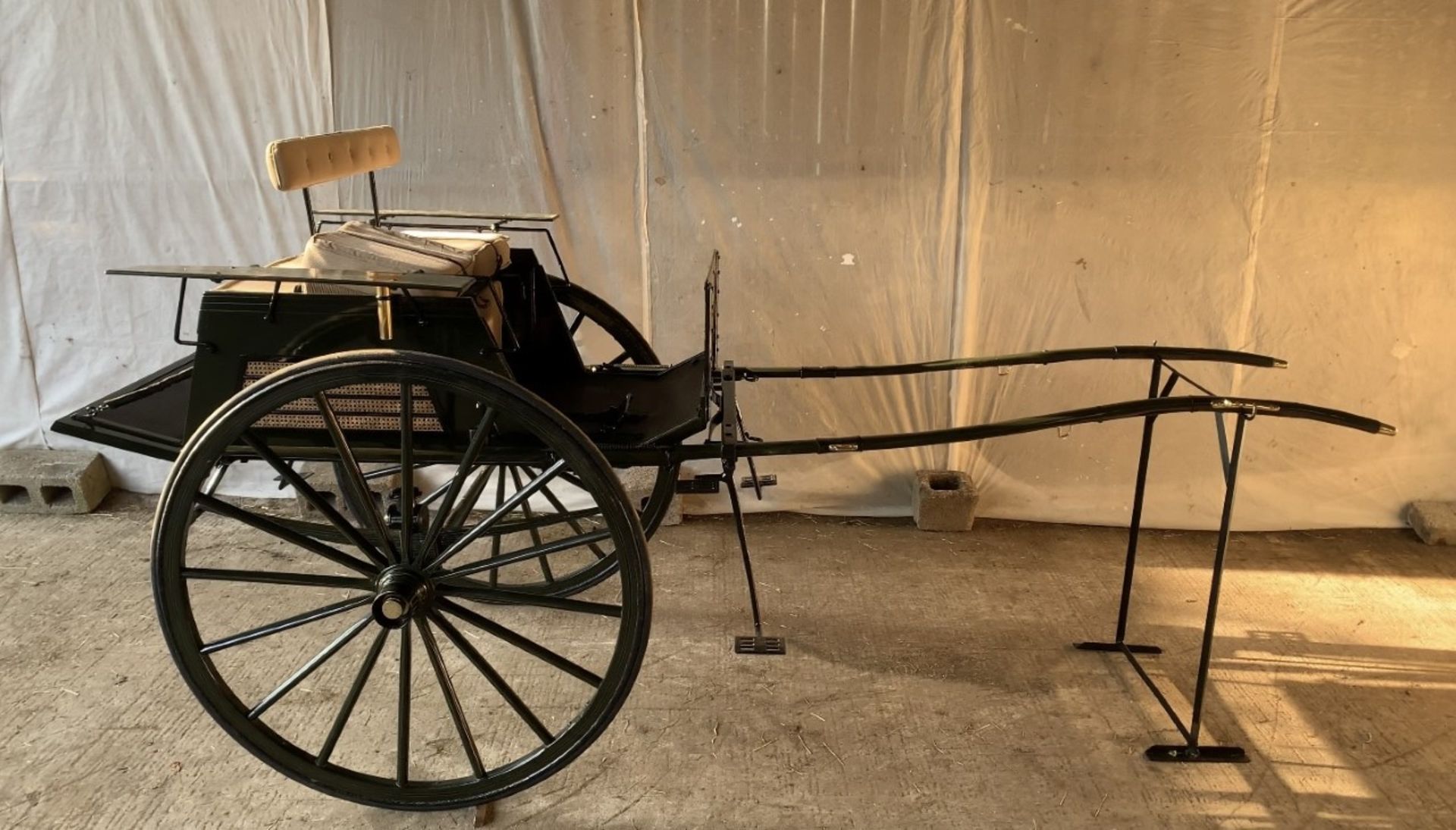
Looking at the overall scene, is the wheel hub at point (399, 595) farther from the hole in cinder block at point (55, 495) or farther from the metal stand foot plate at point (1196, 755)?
the hole in cinder block at point (55, 495)

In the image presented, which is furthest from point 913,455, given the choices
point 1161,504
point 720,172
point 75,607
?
point 75,607

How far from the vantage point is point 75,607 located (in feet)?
10.2

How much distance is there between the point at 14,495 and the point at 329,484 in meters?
1.25

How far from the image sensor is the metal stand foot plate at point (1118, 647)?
Result: 9.62 feet

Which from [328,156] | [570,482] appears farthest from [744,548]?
[328,156]

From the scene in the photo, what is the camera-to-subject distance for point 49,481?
12.1 feet

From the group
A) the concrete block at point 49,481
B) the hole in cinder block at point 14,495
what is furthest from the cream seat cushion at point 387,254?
the hole in cinder block at point 14,495

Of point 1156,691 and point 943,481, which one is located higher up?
point 943,481

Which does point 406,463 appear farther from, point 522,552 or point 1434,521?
point 1434,521

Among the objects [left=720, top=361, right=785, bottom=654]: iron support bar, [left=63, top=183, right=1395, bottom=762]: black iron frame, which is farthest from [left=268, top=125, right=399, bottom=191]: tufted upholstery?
[left=720, top=361, right=785, bottom=654]: iron support bar

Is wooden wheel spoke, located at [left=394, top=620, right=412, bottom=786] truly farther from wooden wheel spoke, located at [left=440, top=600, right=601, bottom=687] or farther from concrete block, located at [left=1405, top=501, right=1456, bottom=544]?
concrete block, located at [left=1405, top=501, right=1456, bottom=544]

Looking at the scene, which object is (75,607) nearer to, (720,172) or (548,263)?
(548,263)

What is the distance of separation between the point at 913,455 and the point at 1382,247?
173 centimetres

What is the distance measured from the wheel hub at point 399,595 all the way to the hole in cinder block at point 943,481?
2150mm
